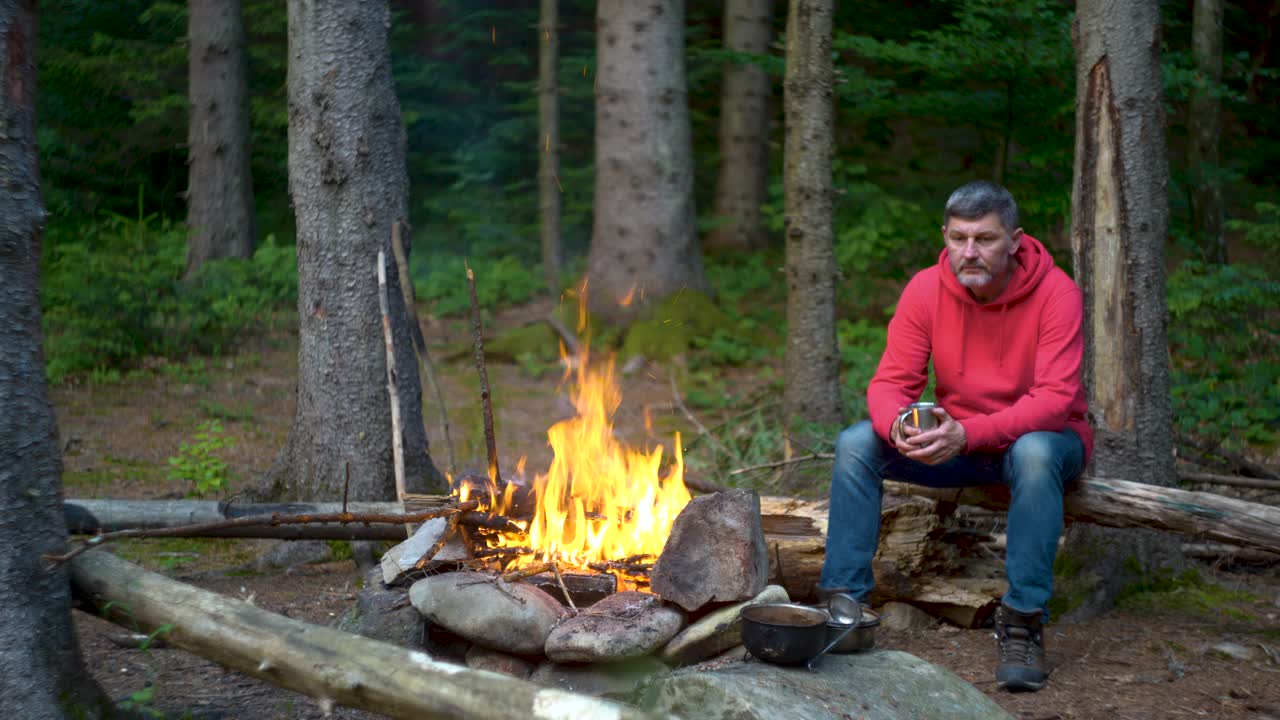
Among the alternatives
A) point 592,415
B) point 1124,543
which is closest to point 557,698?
point 592,415

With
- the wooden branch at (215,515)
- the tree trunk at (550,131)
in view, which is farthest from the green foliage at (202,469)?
the tree trunk at (550,131)

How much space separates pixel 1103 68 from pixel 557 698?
13.3 ft

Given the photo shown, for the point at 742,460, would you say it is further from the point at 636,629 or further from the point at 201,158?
the point at 201,158

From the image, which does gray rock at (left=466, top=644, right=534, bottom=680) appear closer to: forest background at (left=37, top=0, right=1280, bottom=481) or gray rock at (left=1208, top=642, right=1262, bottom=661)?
gray rock at (left=1208, top=642, right=1262, bottom=661)

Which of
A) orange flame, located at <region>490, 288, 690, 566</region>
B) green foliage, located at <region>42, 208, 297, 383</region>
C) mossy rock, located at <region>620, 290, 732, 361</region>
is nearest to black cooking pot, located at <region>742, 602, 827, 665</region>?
orange flame, located at <region>490, 288, 690, 566</region>

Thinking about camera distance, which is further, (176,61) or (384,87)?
(176,61)

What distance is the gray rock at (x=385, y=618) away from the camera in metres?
4.25

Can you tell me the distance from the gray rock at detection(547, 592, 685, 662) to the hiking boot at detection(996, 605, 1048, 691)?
4.13ft

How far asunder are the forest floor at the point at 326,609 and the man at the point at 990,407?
38 centimetres

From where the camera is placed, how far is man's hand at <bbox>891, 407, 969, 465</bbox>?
4.22 metres

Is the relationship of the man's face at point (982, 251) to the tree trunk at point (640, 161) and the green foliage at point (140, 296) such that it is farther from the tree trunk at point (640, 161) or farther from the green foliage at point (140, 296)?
the green foliage at point (140, 296)

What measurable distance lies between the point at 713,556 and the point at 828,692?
0.77 metres

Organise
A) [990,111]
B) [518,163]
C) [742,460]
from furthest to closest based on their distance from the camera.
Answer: [518,163], [990,111], [742,460]

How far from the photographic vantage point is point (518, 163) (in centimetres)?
1675
